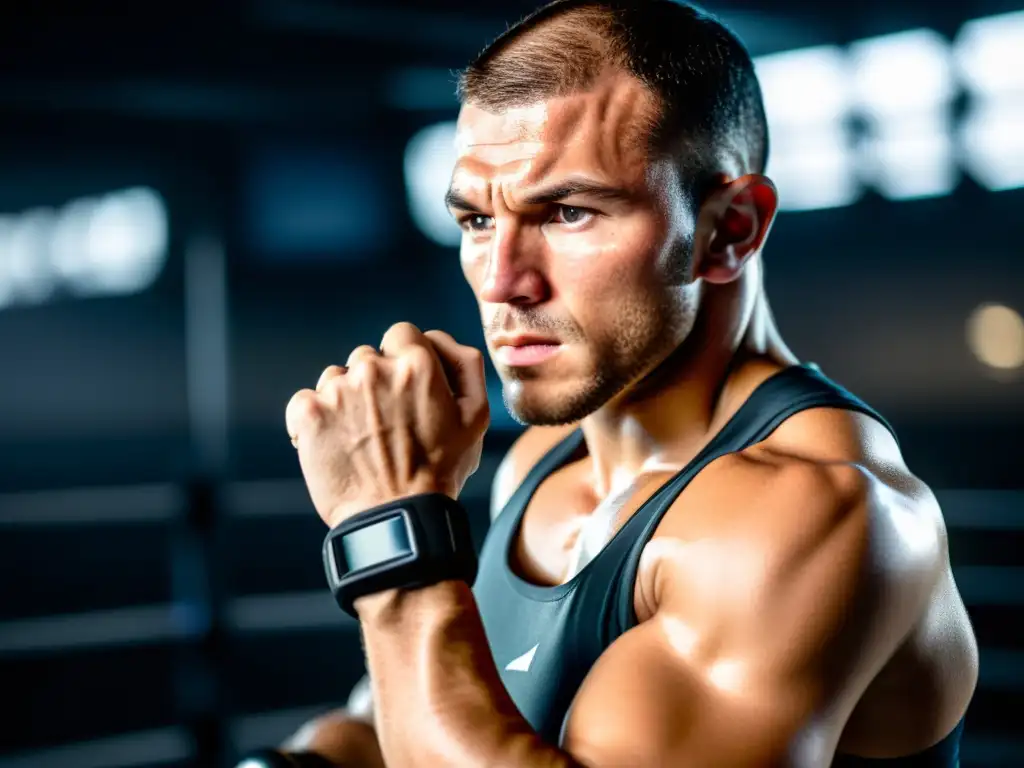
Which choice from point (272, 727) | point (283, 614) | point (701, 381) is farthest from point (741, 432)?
point (283, 614)

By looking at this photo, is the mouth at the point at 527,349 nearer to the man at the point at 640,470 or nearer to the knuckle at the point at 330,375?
the man at the point at 640,470

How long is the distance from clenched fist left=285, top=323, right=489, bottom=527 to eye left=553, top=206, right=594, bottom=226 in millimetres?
204

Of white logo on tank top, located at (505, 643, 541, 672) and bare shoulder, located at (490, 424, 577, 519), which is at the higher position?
bare shoulder, located at (490, 424, 577, 519)

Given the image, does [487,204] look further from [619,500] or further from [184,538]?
[184,538]

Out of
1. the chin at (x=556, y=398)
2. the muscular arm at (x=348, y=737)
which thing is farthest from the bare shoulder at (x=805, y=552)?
the muscular arm at (x=348, y=737)

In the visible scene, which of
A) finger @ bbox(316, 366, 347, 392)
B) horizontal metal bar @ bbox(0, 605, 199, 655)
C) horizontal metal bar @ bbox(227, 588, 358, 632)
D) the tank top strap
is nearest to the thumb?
finger @ bbox(316, 366, 347, 392)

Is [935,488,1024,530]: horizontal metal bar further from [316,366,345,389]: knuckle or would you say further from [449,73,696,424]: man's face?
[316,366,345,389]: knuckle

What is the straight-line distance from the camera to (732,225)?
122 cm

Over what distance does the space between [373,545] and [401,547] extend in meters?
0.03

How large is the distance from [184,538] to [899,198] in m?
3.15

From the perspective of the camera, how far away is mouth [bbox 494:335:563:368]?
1.15 metres

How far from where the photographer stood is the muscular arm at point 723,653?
0.88 metres

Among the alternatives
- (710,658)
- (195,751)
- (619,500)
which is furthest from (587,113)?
(195,751)

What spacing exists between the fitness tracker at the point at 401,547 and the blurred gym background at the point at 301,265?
6.92 ft
